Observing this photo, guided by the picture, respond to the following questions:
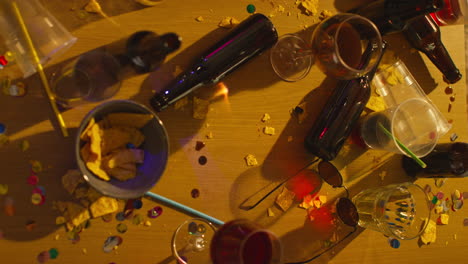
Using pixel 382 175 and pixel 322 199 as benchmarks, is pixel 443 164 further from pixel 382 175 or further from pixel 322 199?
pixel 322 199

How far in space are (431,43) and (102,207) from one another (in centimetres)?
102

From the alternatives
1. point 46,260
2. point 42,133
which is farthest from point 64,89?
point 46,260

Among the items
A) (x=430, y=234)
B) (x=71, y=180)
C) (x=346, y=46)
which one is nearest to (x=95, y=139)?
(x=71, y=180)

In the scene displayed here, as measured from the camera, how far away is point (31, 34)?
0.83m

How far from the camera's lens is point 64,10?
0.87 m

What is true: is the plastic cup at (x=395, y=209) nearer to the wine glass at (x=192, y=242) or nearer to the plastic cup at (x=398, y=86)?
the plastic cup at (x=398, y=86)

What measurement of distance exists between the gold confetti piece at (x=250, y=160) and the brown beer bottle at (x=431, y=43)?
575 millimetres

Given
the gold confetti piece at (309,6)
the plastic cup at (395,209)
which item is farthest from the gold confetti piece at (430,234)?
the gold confetti piece at (309,6)

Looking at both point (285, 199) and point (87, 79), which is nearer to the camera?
point (87, 79)

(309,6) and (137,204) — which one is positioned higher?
(309,6)

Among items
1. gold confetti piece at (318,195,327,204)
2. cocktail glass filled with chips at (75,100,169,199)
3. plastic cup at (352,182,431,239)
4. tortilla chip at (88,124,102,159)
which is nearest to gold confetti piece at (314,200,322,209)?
gold confetti piece at (318,195,327,204)

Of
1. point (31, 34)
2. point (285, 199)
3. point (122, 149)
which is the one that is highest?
point (31, 34)

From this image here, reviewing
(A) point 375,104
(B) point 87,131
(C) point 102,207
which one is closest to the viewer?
(B) point 87,131

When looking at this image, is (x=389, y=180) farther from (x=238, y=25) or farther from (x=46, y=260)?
(x=46, y=260)
